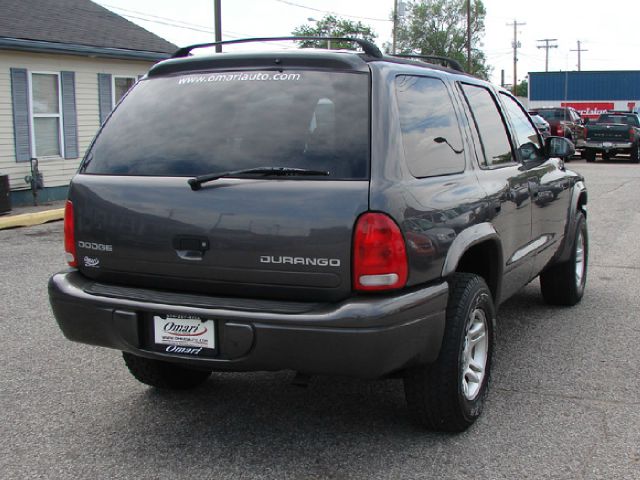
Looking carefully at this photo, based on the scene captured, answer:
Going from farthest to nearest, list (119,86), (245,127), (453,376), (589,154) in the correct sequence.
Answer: (589,154)
(119,86)
(453,376)
(245,127)

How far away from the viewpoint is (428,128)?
3727 millimetres

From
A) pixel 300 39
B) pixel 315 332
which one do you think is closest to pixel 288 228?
pixel 315 332

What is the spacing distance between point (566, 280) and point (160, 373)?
3.47m

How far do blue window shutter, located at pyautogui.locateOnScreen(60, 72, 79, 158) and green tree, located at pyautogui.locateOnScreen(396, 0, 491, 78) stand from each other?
74.9 m

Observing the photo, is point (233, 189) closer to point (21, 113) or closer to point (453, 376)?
point (453, 376)

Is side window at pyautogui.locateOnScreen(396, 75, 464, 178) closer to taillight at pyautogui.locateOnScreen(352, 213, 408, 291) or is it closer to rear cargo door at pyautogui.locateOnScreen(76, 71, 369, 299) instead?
rear cargo door at pyautogui.locateOnScreen(76, 71, 369, 299)

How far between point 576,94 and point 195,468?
4598 centimetres

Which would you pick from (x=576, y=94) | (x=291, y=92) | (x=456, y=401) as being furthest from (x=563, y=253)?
(x=576, y=94)

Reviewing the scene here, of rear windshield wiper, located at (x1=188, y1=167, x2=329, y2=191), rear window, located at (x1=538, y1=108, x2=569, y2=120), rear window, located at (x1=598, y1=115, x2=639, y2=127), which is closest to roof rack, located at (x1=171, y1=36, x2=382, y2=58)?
rear windshield wiper, located at (x1=188, y1=167, x2=329, y2=191)

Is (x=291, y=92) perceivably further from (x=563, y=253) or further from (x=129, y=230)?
(x=563, y=253)

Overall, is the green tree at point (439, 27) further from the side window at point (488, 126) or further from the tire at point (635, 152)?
the side window at point (488, 126)

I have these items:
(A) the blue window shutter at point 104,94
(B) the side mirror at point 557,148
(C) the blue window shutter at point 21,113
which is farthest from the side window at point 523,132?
(A) the blue window shutter at point 104,94

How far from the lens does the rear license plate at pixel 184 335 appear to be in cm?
329

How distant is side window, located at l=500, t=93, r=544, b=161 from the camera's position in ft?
17.0
